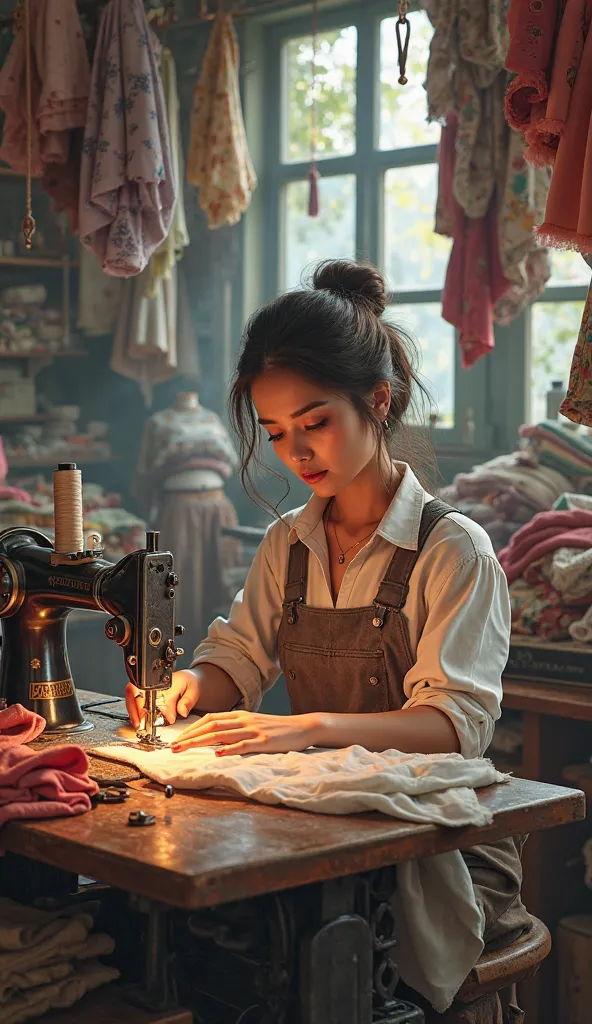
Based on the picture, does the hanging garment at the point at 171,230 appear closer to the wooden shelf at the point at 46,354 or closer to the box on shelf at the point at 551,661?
the wooden shelf at the point at 46,354

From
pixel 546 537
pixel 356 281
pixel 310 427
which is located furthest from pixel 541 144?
pixel 546 537

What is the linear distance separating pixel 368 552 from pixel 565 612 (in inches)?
51.7

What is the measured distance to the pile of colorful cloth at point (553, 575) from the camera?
3.64 meters

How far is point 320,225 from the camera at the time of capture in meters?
6.20

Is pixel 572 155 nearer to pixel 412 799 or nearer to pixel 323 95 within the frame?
pixel 412 799

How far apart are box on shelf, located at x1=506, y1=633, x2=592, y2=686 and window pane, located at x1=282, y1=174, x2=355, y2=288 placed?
105 inches

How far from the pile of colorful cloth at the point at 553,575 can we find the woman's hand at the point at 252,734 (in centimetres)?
160

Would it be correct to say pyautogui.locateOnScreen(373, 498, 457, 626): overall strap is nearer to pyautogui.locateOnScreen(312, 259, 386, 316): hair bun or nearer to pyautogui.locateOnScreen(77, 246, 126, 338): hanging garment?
pyautogui.locateOnScreen(312, 259, 386, 316): hair bun

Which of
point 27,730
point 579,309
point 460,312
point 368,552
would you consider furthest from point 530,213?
point 27,730

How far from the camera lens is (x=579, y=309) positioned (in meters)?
5.06

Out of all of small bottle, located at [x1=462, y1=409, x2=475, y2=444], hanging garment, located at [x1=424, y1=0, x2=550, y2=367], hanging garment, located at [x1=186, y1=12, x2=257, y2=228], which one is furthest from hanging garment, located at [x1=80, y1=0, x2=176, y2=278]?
small bottle, located at [x1=462, y1=409, x2=475, y2=444]

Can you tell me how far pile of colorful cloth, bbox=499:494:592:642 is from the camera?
12.0 feet

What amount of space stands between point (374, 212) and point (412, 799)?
4.32 meters

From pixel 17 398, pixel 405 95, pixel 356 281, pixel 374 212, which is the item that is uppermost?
pixel 405 95
